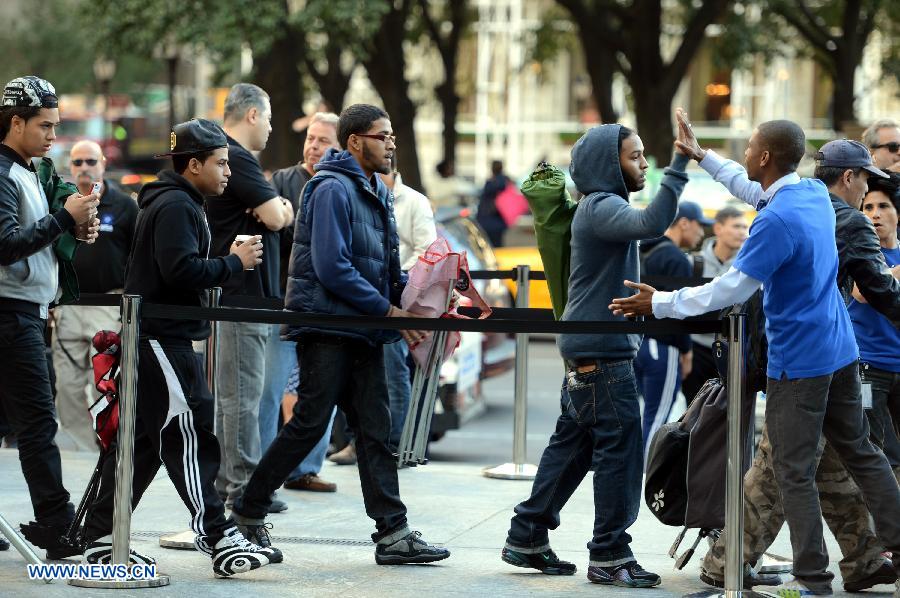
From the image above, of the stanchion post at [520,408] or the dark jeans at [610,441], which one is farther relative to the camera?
the stanchion post at [520,408]

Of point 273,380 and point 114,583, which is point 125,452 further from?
point 273,380

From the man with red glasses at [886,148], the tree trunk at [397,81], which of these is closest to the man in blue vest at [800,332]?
the man with red glasses at [886,148]

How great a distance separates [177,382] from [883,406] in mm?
3088

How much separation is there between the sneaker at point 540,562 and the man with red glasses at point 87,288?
344cm

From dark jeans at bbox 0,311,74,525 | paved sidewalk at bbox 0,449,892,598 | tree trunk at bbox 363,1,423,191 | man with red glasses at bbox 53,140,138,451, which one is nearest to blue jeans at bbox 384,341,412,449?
paved sidewalk at bbox 0,449,892,598

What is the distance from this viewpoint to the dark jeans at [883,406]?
6.81 meters

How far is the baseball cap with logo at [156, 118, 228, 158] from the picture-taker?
21.9 ft

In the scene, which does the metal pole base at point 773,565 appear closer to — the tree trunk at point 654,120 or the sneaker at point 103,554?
the sneaker at point 103,554

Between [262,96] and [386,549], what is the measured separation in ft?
8.28

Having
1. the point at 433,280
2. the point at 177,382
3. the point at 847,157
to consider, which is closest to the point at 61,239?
the point at 177,382

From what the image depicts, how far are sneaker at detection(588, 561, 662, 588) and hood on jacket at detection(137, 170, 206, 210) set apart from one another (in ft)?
7.71

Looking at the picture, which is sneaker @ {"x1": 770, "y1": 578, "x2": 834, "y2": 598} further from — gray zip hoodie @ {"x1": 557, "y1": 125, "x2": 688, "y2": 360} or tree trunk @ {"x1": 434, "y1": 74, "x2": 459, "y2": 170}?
tree trunk @ {"x1": 434, "y1": 74, "x2": 459, "y2": 170}

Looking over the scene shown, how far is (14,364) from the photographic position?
21.7ft

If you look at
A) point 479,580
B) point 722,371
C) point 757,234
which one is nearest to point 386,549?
point 479,580
